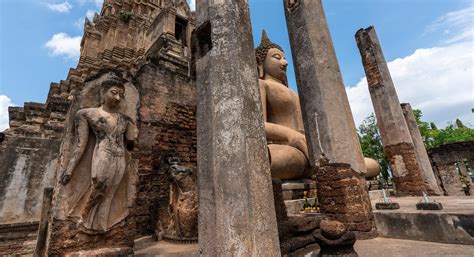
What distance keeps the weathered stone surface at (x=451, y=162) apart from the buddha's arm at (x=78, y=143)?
1312 centimetres

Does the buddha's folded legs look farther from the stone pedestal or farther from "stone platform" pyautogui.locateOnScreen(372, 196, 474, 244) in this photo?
"stone platform" pyautogui.locateOnScreen(372, 196, 474, 244)

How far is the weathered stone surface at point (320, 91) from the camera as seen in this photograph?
118 inches

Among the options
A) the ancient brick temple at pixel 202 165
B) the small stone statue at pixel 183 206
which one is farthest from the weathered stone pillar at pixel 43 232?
the small stone statue at pixel 183 206

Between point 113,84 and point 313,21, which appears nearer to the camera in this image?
point 113,84

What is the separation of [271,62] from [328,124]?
230 cm

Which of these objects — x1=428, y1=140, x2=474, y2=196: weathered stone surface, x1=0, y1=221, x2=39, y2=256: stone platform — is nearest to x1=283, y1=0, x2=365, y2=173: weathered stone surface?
x1=0, y1=221, x2=39, y2=256: stone platform

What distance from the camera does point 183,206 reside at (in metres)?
3.70

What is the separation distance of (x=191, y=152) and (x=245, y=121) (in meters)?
4.74

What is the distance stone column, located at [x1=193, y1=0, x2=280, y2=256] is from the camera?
1.64m

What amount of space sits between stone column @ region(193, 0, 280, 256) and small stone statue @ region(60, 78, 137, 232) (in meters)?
1.18

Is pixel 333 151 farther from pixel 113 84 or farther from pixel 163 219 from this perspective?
pixel 163 219

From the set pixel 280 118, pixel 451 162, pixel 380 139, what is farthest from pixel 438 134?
pixel 280 118

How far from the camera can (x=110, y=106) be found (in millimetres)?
2814

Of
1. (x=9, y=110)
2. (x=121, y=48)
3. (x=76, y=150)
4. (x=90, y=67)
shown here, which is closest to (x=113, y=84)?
(x=76, y=150)
